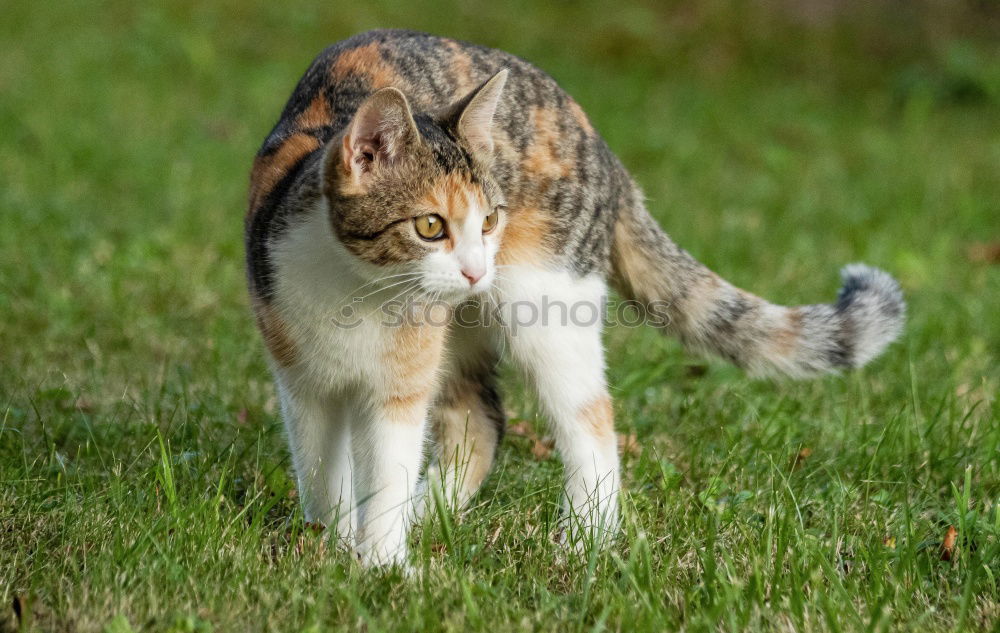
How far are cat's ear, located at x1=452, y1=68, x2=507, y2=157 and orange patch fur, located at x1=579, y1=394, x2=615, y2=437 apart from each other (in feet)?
2.77

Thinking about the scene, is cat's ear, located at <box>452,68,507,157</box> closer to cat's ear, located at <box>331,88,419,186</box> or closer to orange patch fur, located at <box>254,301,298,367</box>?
cat's ear, located at <box>331,88,419,186</box>

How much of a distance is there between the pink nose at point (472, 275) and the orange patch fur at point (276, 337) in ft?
1.77

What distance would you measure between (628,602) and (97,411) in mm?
2200

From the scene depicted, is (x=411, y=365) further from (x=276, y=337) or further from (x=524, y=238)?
(x=524, y=238)

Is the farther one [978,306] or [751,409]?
[978,306]

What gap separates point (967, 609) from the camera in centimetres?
245

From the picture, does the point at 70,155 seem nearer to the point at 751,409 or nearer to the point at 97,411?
the point at 97,411

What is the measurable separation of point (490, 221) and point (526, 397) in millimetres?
1208

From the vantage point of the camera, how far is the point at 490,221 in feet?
9.65

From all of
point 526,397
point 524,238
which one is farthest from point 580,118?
point 526,397

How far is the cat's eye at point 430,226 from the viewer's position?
2.77 meters

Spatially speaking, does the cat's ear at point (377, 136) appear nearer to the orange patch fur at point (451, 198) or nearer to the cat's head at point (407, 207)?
the cat's head at point (407, 207)

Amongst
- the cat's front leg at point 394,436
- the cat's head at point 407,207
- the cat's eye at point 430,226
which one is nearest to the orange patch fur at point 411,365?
the cat's front leg at point 394,436

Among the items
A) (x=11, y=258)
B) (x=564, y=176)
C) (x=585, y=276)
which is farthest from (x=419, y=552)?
(x=11, y=258)
